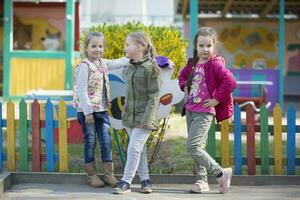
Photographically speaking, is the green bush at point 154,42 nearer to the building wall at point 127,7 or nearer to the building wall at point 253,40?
A: the building wall at point 253,40

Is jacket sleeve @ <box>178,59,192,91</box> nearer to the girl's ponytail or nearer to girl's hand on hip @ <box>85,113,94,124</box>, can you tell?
the girl's ponytail

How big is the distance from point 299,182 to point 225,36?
1277 centimetres

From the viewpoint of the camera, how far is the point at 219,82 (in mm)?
5855

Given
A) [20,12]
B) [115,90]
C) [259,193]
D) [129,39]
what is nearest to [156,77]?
[129,39]

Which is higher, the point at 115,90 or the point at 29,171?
the point at 115,90

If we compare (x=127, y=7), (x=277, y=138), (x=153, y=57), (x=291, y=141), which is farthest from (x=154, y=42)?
(x=127, y=7)

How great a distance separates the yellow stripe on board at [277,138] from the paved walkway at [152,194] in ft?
0.91

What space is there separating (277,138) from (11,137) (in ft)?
9.52

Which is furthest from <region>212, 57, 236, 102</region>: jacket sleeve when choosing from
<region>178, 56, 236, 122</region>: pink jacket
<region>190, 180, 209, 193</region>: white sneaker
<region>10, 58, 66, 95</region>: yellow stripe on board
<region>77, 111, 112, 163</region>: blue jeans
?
<region>10, 58, 66, 95</region>: yellow stripe on board

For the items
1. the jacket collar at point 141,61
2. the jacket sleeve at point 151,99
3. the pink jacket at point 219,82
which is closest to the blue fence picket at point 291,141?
the pink jacket at point 219,82

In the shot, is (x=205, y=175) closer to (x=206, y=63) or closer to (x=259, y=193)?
(x=259, y=193)

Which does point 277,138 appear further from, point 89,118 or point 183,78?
point 89,118

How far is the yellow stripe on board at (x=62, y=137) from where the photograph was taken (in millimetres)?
6566

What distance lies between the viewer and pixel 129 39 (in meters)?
5.93
